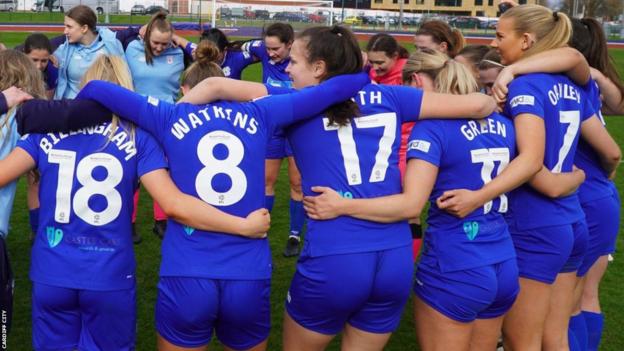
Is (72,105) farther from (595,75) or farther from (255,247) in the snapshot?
(595,75)

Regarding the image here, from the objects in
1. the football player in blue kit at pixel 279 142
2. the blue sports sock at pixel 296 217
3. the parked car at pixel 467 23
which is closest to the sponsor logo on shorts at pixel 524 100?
the football player in blue kit at pixel 279 142

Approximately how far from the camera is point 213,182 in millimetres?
3146

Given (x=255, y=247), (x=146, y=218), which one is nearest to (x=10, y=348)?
(x=255, y=247)

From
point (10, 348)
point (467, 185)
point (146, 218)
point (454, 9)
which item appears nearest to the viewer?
point (467, 185)

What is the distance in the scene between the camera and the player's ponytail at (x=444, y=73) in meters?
3.51

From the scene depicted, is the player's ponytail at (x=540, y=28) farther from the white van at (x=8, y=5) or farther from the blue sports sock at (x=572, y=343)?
the white van at (x=8, y=5)

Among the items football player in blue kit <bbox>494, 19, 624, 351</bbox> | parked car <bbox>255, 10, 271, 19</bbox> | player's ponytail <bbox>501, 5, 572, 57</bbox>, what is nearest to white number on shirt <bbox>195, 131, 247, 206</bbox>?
player's ponytail <bbox>501, 5, 572, 57</bbox>

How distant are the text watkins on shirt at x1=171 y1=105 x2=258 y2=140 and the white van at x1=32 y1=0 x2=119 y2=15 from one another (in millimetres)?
50476

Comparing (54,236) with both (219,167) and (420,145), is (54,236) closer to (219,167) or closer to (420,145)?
(219,167)

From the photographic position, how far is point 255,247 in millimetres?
3256

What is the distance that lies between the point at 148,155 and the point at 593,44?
278 cm

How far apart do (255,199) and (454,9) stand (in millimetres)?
85211

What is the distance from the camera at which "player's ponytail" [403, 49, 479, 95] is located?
351cm

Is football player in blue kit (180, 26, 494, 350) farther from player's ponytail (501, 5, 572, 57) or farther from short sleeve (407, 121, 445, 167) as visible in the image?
player's ponytail (501, 5, 572, 57)
